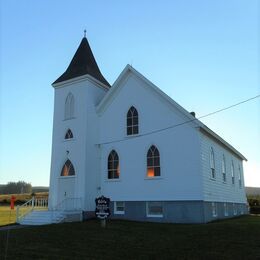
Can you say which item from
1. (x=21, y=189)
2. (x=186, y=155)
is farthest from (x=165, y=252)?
(x=21, y=189)

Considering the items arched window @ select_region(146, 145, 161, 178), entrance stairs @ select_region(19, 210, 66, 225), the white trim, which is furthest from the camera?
the white trim

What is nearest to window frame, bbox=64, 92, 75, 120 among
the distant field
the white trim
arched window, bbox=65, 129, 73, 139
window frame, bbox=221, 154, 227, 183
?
the white trim

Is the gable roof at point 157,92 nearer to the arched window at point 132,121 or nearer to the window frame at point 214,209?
the arched window at point 132,121

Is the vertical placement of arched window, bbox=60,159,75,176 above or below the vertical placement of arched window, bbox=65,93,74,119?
below

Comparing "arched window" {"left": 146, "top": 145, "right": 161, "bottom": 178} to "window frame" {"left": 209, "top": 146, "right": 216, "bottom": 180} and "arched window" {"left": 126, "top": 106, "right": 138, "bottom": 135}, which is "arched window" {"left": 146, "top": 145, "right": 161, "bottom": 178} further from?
"window frame" {"left": 209, "top": 146, "right": 216, "bottom": 180}

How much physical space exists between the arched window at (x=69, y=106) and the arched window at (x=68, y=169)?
3.21 meters

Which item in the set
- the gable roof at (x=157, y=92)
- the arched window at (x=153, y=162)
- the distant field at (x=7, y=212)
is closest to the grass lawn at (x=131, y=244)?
the arched window at (x=153, y=162)

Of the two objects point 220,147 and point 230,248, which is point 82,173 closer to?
point 220,147

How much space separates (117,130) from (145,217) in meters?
5.87

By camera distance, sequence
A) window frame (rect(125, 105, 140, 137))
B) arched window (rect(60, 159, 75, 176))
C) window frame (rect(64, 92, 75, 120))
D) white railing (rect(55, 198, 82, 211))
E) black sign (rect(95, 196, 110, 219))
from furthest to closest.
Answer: window frame (rect(64, 92, 75, 120)) → arched window (rect(60, 159, 75, 176)) → window frame (rect(125, 105, 140, 137)) → white railing (rect(55, 198, 82, 211)) → black sign (rect(95, 196, 110, 219))

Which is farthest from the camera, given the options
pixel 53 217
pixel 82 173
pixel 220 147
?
pixel 220 147

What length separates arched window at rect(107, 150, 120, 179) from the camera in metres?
22.5

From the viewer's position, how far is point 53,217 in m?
19.8

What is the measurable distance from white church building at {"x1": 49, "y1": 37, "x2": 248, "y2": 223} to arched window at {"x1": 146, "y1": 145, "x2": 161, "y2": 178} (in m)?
0.06
